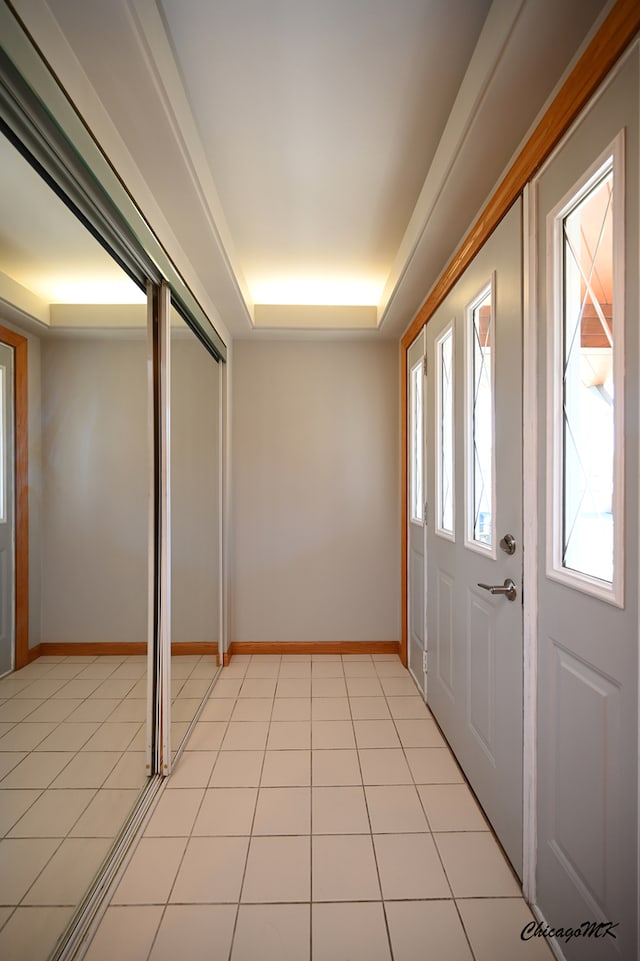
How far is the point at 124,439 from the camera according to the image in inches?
62.7

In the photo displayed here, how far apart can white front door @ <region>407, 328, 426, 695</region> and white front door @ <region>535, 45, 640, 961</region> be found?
145cm

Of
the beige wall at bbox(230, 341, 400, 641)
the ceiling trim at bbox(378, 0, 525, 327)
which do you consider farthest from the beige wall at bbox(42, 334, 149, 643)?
the beige wall at bbox(230, 341, 400, 641)

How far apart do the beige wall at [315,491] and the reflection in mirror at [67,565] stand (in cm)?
165

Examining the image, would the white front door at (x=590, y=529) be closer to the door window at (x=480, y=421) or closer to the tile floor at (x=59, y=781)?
the door window at (x=480, y=421)

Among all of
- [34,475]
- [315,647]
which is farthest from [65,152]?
[315,647]

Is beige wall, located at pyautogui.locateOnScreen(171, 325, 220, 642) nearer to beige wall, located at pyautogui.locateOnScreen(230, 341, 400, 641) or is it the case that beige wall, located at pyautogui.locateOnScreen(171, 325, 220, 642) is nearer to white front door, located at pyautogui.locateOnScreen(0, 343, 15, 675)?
beige wall, located at pyautogui.locateOnScreen(230, 341, 400, 641)

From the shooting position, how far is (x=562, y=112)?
1171mm

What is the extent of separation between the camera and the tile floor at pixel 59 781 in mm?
979

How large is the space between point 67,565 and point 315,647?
2466 millimetres

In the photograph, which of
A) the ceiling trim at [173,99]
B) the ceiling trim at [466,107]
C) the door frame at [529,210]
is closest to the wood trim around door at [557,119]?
the door frame at [529,210]

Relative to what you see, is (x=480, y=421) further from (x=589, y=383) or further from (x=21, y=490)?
(x=21, y=490)

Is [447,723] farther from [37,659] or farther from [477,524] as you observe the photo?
[37,659]

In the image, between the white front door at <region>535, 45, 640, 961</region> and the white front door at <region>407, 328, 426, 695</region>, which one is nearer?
the white front door at <region>535, 45, 640, 961</region>

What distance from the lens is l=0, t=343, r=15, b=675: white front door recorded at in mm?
981
